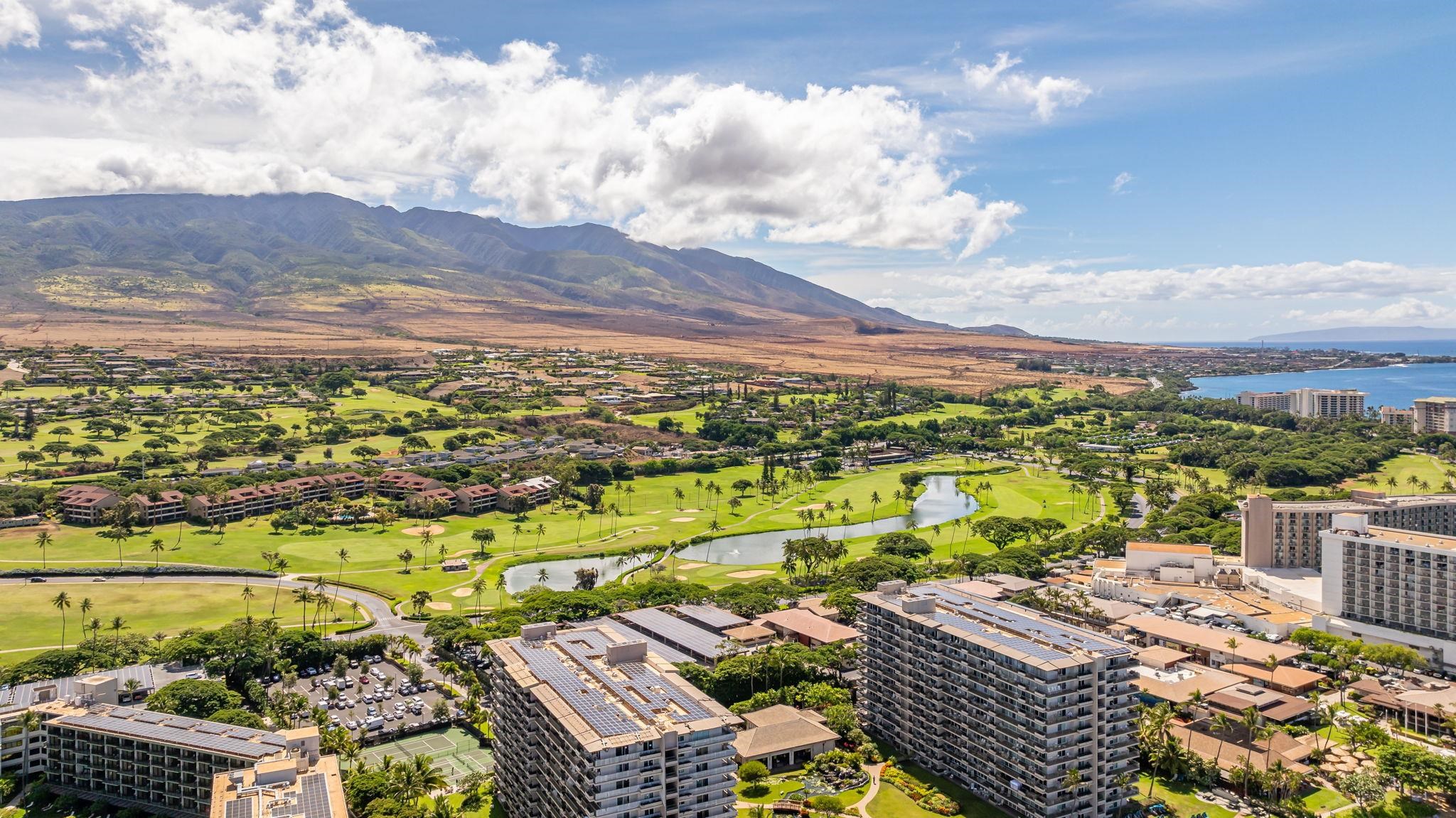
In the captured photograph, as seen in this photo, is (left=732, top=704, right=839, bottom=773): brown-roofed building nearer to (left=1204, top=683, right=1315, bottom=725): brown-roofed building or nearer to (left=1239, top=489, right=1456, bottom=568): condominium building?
(left=1204, top=683, right=1315, bottom=725): brown-roofed building

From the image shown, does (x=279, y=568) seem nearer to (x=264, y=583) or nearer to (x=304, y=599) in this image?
(x=264, y=583)

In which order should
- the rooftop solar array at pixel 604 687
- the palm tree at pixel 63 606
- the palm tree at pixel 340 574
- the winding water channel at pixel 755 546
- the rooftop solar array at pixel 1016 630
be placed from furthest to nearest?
the winding water channel at pixel 755 546 < the palm tree at pixel 340 574 < the palm tree at pixel 63 606 < the rooftop solar array at pixel 1016 630 < the rooftop solar array at pixel 604 687

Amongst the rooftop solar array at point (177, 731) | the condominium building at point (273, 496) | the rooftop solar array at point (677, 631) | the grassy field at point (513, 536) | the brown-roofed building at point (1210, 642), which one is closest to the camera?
the rooftop solar array at point (177, 731)

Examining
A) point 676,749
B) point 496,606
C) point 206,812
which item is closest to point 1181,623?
point 676,749

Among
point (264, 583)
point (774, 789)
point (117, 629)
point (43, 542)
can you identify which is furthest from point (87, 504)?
point (774, 789)

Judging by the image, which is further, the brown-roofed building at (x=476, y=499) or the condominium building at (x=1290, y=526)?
the brown-roofed building at (x=476, y=499)

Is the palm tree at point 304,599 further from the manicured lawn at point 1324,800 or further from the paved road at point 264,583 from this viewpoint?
the manicured lawn at point 1324,800

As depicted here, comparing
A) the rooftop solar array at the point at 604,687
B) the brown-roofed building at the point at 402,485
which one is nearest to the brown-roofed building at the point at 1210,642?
the rooftop solar array at the point at 604,687
